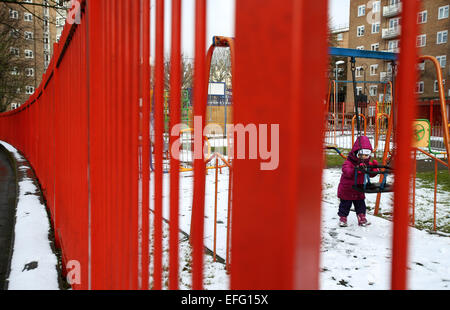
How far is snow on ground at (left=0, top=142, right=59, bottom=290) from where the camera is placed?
101 inches

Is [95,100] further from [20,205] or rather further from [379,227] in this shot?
[379,227]

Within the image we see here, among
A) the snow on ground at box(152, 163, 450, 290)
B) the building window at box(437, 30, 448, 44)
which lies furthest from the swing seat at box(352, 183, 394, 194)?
the building window at box(437, 30, 448, 44)

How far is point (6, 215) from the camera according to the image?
4.73 meters

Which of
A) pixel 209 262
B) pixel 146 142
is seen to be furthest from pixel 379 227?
pixel 146 142

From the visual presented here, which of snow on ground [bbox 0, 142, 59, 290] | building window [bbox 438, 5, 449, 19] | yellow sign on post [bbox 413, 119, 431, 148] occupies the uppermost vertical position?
building window [bbox 438, 5, 449, 19]

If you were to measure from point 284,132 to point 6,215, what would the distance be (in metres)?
5.24

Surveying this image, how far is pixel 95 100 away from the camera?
1.69 meters

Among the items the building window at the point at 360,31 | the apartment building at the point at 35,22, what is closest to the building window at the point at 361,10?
the building window at the point at 360,31

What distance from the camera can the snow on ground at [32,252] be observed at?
2.56 meters

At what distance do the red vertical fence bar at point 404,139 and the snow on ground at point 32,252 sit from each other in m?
2.59

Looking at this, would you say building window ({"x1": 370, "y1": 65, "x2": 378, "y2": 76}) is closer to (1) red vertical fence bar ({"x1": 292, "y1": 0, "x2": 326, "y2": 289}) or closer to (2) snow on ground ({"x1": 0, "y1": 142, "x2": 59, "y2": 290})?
(2) snow on ground ({"x1": 0, "y1": 142, "x2": 59, "y2": 290})

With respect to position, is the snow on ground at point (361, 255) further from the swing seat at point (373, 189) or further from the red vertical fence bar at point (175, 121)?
the red vertical fence bar at point (175, 121)

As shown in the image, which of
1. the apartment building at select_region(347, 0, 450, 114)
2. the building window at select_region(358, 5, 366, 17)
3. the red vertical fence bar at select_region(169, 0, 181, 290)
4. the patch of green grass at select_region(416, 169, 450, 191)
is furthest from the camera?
the building window at select_region(358, 5, 366, 17)

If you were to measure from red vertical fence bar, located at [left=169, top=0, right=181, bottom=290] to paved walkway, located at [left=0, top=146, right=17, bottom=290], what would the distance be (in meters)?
2.29
